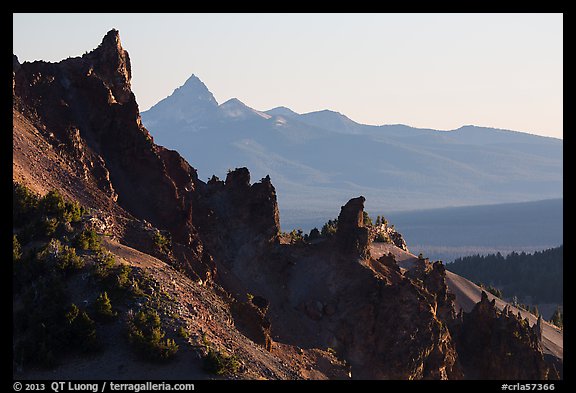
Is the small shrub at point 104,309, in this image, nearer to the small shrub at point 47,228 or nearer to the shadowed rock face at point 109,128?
the small shrub at point 47,228

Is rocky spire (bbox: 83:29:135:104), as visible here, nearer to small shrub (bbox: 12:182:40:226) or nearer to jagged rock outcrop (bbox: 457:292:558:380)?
small shrub (bbox: 12:182:40:226)

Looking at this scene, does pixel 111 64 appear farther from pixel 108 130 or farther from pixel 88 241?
pixel 88 241

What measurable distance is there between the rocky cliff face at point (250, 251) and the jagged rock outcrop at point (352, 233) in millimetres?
71

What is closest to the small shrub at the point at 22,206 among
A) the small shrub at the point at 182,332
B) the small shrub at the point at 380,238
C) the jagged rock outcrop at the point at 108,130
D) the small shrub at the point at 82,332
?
the small shrub at the point at 82,332

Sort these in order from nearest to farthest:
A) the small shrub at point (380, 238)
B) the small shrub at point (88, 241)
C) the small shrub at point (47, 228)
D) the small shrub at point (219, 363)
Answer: the small shrub at point (219, 363), the small shrub at point (88, 241), the small shrub at point (47, 228), the small shrub at point (380, 238)

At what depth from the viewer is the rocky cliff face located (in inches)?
2056

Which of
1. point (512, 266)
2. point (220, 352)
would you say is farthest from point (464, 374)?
point (512, 266)

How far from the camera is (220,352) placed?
3728 centimetres

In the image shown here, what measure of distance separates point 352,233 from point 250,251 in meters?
6.95

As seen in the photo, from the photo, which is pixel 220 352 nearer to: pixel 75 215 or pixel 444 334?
pixel 75 215

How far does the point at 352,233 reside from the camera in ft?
206

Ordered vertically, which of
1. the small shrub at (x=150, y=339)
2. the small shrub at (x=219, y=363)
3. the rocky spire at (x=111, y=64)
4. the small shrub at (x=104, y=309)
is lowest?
the small shrub at (x=219, y=363)

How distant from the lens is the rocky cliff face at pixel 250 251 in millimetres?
52219

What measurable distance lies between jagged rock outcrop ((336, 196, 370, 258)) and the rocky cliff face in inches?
2.8
